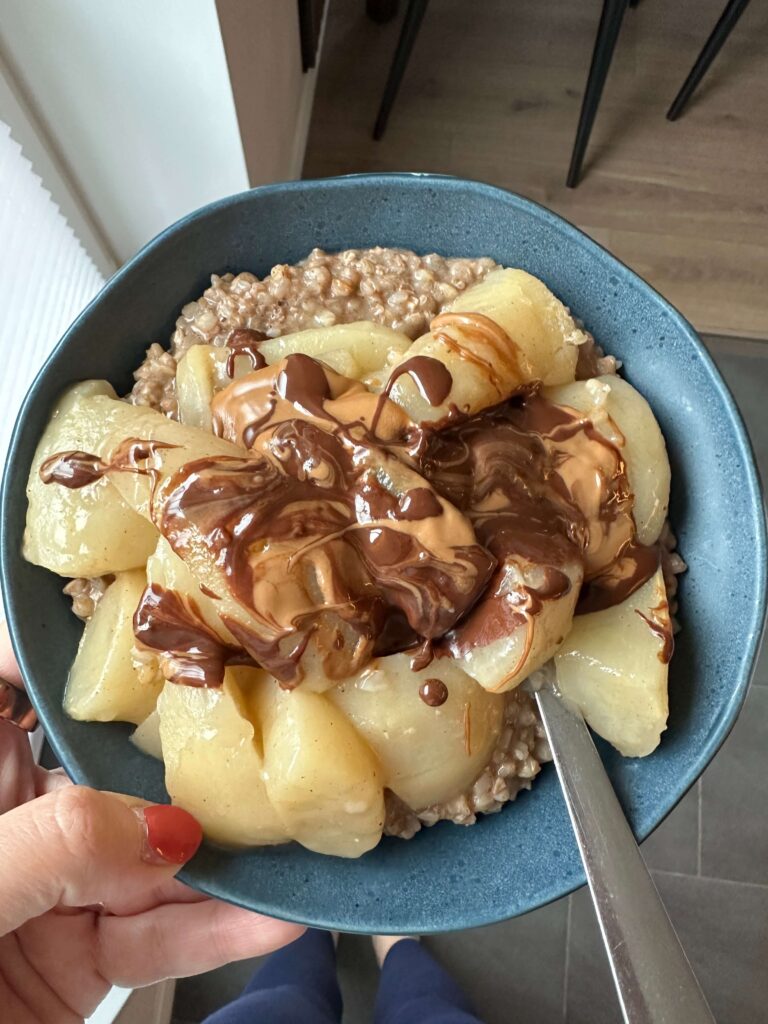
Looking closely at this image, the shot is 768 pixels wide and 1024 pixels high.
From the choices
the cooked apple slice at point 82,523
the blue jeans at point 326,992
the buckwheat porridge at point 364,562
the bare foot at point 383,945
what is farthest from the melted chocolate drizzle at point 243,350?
the bare foot at point 383,945

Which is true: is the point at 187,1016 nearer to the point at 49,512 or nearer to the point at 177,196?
the point at 49,512

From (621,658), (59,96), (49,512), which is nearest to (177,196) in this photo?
(59,96)

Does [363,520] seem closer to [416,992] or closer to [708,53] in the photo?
[416,992]

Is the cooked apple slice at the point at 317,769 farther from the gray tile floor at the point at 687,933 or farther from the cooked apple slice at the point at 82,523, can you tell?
the gray tile floor at the point at 687,933

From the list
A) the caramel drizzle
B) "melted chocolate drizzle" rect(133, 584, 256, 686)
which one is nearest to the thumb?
"melted chocolate drizzle" rect(133, 584, 256, 686)

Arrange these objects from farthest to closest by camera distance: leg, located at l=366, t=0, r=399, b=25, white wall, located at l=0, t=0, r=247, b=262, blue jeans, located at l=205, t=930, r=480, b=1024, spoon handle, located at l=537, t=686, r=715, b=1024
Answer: leg, located at l=366, t=0, r=399, b=25
blue jeans, located at l=205, t=930, r=480, b=1024
white wall, located at l=0, t=0, r=247, b=262
spoon handle, located at l=537, t=686, r=715, b=1024

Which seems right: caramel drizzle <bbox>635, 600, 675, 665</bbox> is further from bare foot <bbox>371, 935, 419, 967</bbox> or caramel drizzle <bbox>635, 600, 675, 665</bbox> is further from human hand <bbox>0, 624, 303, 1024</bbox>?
bare foot <bbox>371, 935, 419, 967</bbox>
